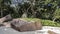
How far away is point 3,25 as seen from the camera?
10.4m

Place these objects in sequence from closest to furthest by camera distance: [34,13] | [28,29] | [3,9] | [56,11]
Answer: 1. [28,29]
2. [56,11]
3. [34,13]
4. [3,9]

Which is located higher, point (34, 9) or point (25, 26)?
point (34, 9)

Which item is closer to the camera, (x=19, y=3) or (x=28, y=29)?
(x=28, y=29)

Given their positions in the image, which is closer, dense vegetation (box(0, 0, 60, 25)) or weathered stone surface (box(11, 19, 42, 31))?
weathered stone surface (box(11, 19, 42, 31))

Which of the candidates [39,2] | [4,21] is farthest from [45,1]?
[4,21]

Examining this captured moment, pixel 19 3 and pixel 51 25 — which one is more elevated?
pixel 19 3

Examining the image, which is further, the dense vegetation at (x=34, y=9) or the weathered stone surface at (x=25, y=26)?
the dense vegetation at (x=34, y=9)

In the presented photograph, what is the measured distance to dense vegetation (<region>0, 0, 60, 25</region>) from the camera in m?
11.8

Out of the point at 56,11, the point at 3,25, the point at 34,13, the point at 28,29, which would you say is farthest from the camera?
the point at 34,13

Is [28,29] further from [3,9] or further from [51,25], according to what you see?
[3,9]

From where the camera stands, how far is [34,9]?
41.0 feet

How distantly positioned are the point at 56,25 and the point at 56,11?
1.31 m

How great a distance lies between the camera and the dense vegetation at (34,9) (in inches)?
465

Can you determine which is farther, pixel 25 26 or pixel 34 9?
pixel 34 9
